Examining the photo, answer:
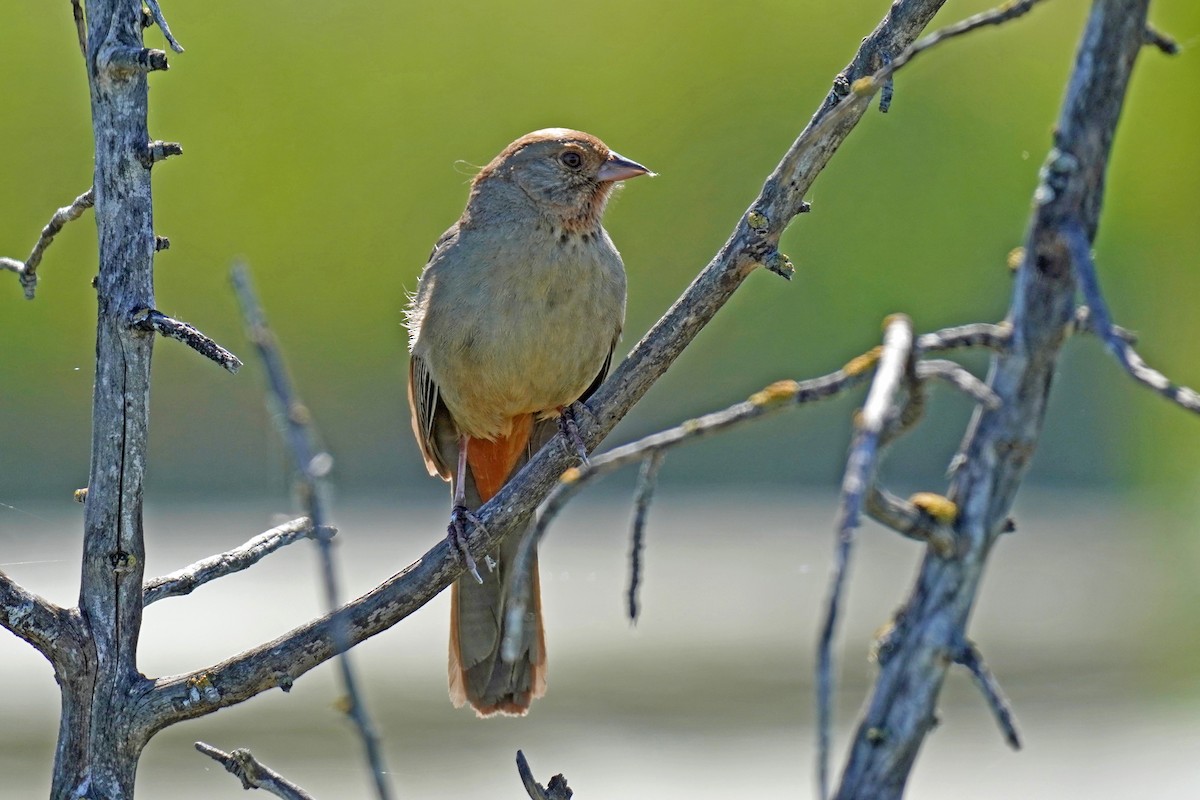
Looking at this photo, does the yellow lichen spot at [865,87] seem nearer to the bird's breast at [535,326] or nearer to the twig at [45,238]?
the twig at [45,238]

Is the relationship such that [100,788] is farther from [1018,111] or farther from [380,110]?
[1018,111]

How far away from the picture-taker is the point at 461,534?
3.24 metres

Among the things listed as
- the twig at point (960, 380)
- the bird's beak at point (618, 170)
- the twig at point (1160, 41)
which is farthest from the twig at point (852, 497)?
the bird's beak at point (618, 170)

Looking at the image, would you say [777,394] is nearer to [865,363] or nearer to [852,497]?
[865,363]

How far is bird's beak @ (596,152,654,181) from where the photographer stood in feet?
13.9

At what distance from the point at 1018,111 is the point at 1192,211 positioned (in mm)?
1419

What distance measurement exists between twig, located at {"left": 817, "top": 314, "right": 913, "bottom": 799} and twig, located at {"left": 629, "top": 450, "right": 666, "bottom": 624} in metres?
0.26

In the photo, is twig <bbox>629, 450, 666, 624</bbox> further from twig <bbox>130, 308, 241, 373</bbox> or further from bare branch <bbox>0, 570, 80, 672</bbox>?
bare branch <bbox>0, 570, 80, 672</bbox>

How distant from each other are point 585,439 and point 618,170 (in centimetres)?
135

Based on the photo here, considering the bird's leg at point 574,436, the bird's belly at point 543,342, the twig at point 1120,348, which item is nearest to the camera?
the twig at point 1120,348

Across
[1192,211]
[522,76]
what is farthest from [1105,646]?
[522,76]

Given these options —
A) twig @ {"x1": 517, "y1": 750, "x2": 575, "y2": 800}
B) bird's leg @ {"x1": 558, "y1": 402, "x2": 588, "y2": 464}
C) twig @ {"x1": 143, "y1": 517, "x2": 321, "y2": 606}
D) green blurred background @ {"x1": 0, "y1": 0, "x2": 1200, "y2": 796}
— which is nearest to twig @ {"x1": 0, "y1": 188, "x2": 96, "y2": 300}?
twig @ {"x1": 143, "y1": 517, "x2": 321, "y2": 606}

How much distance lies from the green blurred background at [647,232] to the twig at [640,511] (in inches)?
250

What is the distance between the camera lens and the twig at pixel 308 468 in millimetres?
1463
